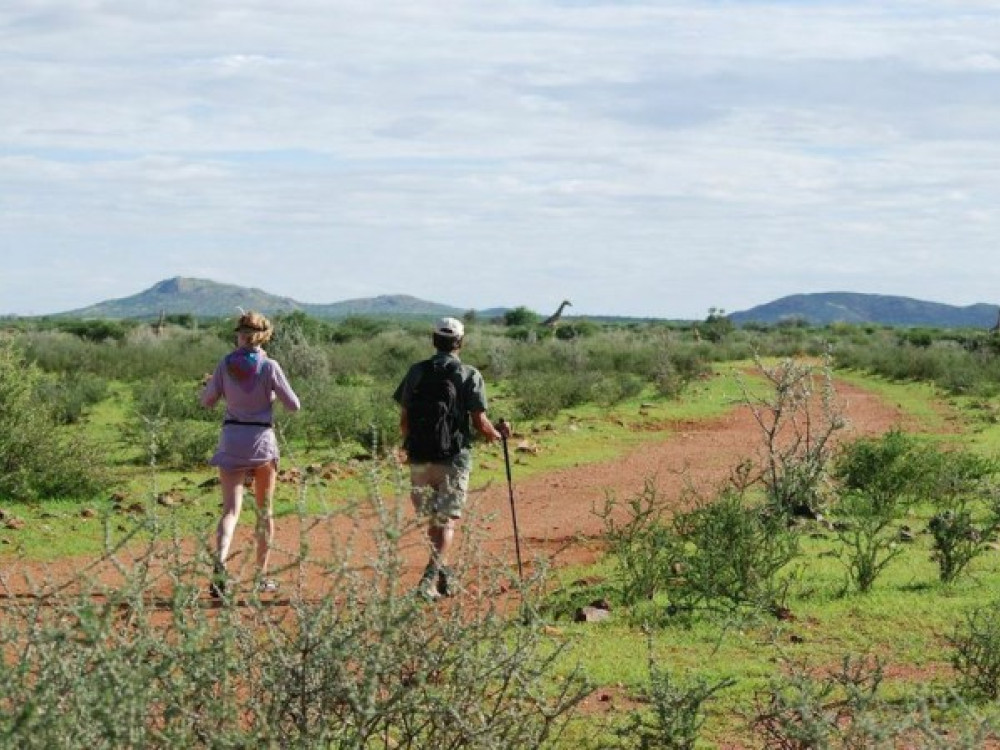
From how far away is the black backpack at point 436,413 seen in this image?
938 centimetres

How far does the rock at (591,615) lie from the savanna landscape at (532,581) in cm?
2

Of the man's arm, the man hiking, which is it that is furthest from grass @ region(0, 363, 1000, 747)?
the man's arm

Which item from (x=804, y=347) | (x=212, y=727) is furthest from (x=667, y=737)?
(x=804, y=347)

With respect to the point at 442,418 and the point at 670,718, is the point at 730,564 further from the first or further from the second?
the point at 670,718

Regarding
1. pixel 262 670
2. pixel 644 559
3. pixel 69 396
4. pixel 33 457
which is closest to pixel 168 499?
pixel 33 457

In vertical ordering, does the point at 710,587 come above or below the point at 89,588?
below

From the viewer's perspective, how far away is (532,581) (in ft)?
16.8

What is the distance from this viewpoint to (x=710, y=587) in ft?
31.2

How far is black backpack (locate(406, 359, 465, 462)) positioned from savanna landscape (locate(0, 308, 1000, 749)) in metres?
0.64

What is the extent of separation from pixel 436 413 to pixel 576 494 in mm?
6443

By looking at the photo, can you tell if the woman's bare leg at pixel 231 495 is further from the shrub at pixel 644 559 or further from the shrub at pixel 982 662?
the shrub at pixel 982 662

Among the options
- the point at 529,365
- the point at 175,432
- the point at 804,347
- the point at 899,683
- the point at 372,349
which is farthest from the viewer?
the point at 804,347

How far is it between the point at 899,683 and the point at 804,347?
47140 mm

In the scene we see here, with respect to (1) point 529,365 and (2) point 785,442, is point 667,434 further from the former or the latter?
(1) point 529,365
